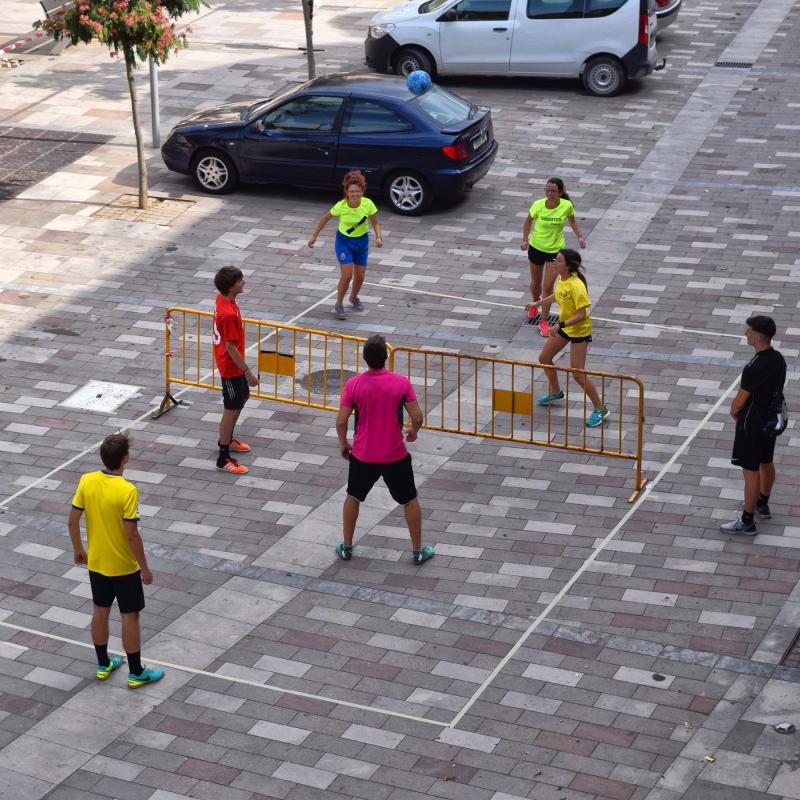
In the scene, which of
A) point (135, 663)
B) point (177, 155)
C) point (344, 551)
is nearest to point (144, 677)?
point (135, 663)

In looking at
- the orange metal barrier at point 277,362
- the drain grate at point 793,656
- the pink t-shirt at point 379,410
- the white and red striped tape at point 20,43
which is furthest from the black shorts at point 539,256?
the white and red striped tape at point 20,43

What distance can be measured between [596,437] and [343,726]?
4641 millimetres

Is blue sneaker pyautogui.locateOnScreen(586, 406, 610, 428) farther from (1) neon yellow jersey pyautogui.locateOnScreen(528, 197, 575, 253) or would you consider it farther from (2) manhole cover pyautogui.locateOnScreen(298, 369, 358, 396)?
(1) neon yellow jersey pyautogui.locateOnScreen(528, 197, 575, 253)

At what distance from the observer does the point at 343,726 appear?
29.4 ft

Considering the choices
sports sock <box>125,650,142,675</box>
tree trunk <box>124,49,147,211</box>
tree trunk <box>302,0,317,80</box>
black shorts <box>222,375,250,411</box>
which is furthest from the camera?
tree trunk <box>302,0,317,80</box>

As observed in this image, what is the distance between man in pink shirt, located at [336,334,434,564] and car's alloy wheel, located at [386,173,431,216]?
808 cm

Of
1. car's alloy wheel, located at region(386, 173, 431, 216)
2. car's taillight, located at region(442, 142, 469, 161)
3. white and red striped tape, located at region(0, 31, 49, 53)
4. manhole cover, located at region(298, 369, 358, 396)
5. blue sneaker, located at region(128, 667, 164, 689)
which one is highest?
white and red striped tape, located at region(0, 31, 49, 53)

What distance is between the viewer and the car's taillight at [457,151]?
1797 cm

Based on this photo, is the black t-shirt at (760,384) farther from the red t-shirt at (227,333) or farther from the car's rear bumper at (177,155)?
the car's rear bumper at (177,155)

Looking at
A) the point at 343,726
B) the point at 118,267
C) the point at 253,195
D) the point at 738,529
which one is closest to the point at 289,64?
the point at 253,195

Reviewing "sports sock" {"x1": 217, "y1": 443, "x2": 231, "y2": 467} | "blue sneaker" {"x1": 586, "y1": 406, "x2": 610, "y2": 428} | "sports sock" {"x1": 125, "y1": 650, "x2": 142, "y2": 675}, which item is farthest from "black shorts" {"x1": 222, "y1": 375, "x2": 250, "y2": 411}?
"sports sock" {"x1": 125, "y1": 650, "x2": 142, "y2": 675}

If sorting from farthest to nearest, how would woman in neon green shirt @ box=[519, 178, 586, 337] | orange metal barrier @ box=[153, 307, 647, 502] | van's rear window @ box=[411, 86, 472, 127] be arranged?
van's rear window @ box=[411, 86, 472, 127]
woman in neon green shirt @ box=[519, 178, 586, 337]
orange metal barrier @ box=[153, 307, 647, 502]

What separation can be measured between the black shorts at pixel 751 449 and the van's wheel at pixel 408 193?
8.12m

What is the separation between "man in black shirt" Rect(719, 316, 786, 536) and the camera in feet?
35.1
